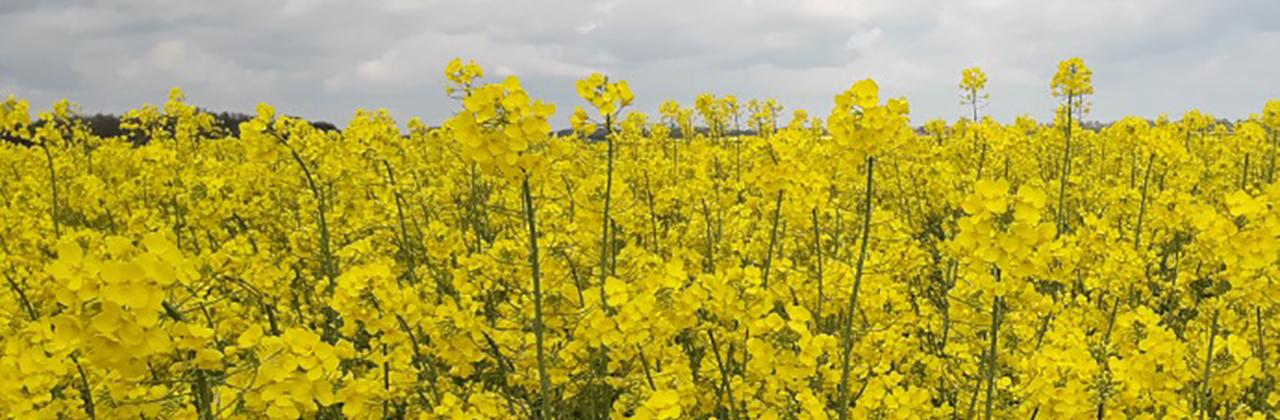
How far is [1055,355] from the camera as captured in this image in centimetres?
314

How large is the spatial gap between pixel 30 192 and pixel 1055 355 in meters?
10.6

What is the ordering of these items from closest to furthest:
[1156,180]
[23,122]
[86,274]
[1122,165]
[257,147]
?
1. [86,274]
2. [257,147]
3. [23,122]
4. [1156,180]
5. [1122,165]

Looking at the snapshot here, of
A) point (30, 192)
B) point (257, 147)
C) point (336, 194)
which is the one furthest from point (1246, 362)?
point (30, 192)

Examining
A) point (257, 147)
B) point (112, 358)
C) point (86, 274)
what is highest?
point (257, 147)

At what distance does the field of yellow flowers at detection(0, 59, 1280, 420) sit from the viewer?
243 cm

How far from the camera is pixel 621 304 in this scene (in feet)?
9.78

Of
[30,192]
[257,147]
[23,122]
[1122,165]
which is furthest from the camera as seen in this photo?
[1122,165]

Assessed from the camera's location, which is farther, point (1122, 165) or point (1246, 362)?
point (1122, 165)

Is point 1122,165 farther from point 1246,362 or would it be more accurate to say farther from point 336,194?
point 336,194

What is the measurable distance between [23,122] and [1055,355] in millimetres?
7963

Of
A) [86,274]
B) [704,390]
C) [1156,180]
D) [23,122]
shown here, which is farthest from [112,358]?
[1156,180]

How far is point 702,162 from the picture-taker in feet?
27.9

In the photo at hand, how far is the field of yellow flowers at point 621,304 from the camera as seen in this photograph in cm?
243

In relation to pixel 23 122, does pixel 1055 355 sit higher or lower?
lower
